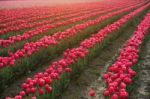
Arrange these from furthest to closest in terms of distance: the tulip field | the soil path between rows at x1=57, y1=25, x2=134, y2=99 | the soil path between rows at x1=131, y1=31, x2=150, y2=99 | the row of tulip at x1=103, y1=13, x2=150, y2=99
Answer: the soil path between rows at x1=57, y1=25, x2=134, y2=99 → the soil path between rows at x1=131, y1=31, x2=150, y2=99 → the tulip field → the row of tulip at x1=103, y1=13, x2=150, y2=99

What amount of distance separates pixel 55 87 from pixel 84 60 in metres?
2.33

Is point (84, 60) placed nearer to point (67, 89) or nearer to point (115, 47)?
point (67, 89)

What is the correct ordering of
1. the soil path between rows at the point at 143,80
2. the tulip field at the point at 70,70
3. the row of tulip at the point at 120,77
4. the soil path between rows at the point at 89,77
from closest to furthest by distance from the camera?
the row of tulip at the point at 120,77, the tulip field at the point at 70,70, the soil path between rows at the point at 143,80, the soil path between rows at the point at 89,77

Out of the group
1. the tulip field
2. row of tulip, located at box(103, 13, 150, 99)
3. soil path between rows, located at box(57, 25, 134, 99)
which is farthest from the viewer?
soil path between rows, located at box(57, 25, 134, 99)

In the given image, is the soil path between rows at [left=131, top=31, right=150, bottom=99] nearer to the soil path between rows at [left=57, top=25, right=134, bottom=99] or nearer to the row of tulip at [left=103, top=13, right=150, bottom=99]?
the row of tulip at [left=103, top=13, right=150, bottom=99]

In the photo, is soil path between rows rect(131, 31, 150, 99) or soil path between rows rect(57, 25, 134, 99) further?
soil path between rows rect(57, 25, 134, 99)

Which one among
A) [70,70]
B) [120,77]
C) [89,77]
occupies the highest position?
[120,77]

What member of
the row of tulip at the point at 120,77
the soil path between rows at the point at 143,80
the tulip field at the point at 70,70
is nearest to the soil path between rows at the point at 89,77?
the tulip field at the point at 70,70

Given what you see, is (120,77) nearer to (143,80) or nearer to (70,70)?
(70,70)

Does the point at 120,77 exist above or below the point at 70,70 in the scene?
above

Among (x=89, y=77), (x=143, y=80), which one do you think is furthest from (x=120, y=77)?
(x=89, y=77)

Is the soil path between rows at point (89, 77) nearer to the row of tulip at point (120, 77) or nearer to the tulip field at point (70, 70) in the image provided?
the tulip field at point (70, 70)

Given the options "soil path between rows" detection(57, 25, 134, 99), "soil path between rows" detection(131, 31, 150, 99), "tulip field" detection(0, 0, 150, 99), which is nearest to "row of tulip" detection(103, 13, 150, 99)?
"tulip field" detection(0, 0, 150, 99)

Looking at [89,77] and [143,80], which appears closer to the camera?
[143,80]
